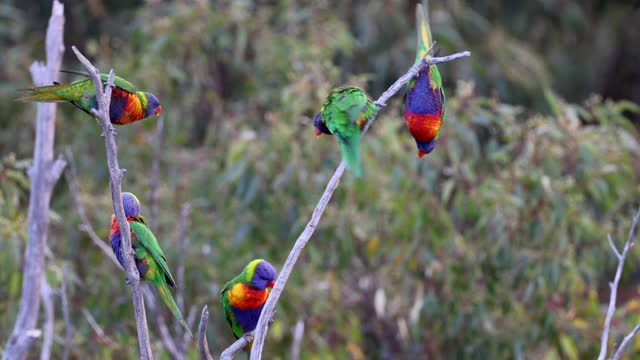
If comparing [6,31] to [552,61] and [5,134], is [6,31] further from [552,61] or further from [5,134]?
[552,61]

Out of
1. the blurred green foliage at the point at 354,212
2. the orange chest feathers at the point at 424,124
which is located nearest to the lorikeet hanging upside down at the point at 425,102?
the orange chest feathers at the point at 424,124

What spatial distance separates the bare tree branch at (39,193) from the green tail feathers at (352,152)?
146 centimetres

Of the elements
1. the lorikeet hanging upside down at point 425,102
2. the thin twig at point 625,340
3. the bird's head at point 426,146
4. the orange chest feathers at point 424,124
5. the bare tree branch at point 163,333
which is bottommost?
the bare tree branch at point 163,333

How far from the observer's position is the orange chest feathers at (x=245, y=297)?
2824mm

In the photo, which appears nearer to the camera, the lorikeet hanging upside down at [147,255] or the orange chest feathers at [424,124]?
the lorikeet hanging upside down at [147,255]

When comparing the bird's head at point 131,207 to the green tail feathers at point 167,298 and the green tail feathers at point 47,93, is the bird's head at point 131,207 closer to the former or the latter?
Answer: the green tail feathers at point 167,298

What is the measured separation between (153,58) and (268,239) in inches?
55.2

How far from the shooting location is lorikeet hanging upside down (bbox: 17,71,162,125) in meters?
2.44

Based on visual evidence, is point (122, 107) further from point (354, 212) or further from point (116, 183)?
point (354, 212)

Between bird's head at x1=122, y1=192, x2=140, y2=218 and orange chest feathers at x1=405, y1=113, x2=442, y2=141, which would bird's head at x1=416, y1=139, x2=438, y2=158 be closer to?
orange chest feathers at x1=405, y1=113, x2=442, y2=141

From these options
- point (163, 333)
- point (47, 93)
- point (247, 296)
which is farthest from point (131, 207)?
point (163, 333)

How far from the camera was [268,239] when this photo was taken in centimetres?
478

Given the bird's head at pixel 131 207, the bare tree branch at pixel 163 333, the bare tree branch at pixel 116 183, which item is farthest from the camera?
the bare tree branch at pixel 163 333

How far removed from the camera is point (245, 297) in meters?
2.84
